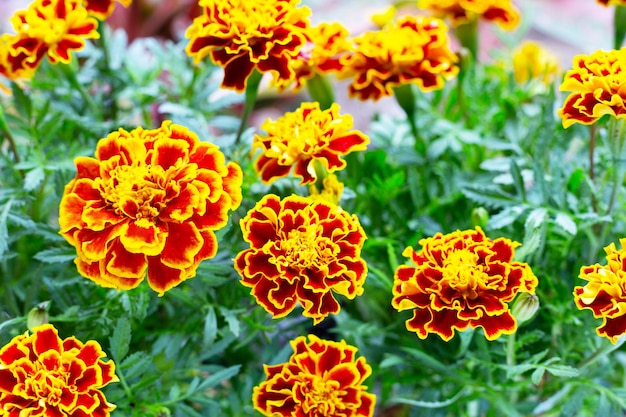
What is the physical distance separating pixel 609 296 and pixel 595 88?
7.2 inches

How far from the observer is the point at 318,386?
2.07 feet

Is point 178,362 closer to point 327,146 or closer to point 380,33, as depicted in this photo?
point 327,146

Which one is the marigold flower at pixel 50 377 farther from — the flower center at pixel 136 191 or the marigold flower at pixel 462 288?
the marigold flower at pixel 462 288

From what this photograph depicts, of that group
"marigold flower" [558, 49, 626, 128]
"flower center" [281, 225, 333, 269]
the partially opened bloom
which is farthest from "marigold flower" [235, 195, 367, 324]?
the partially opened bloom

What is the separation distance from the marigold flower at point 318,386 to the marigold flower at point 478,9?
46 cm

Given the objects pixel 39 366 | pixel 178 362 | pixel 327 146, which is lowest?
pixel 178 362

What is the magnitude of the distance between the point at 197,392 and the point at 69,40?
14.9 inches

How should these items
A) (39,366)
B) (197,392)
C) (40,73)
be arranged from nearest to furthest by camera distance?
1. (39,366)
2. (197,392)
3. (40,73)

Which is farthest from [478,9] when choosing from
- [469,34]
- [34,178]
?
[34,178]

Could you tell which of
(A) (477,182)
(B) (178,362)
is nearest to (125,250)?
(B) (178,362)

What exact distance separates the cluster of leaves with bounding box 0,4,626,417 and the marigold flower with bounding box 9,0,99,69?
8 centimetres

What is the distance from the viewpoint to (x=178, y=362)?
790 mm

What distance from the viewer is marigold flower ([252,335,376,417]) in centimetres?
63

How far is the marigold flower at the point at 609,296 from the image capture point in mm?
599
